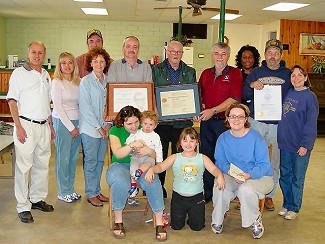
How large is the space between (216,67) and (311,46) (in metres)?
8.54

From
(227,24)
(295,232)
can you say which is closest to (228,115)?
(295,232)

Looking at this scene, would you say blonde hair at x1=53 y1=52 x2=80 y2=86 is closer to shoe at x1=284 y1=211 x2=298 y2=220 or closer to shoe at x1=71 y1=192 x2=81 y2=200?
shoe at x1=71 y1=192 x2=81 y2=200

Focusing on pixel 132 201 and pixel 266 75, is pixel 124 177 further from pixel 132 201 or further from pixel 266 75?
pixel 266 75

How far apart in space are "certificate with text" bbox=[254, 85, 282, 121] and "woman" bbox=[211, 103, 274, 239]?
0.46m

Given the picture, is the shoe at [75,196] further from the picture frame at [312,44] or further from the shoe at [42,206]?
the picture frame at [312,44]

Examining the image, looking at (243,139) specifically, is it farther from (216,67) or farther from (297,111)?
(216,67)

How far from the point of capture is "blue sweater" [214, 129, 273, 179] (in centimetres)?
337

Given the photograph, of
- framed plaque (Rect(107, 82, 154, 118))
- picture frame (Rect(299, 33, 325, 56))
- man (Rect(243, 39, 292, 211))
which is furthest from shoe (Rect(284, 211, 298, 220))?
picture frame (Rect(299, 33, 325, 56))

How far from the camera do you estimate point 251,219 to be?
3328 mm

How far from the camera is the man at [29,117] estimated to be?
339cm

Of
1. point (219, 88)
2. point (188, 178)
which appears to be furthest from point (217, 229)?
point (219, 88)

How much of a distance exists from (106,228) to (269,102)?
1.84 meters

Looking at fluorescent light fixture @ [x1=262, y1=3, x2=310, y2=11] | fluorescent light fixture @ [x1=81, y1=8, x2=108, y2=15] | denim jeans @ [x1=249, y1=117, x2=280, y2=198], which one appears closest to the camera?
denim jeans @ [x1=249, y1=117, x2=280, y2=198]

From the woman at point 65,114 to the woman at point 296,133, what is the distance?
Result: 75.4 inches
